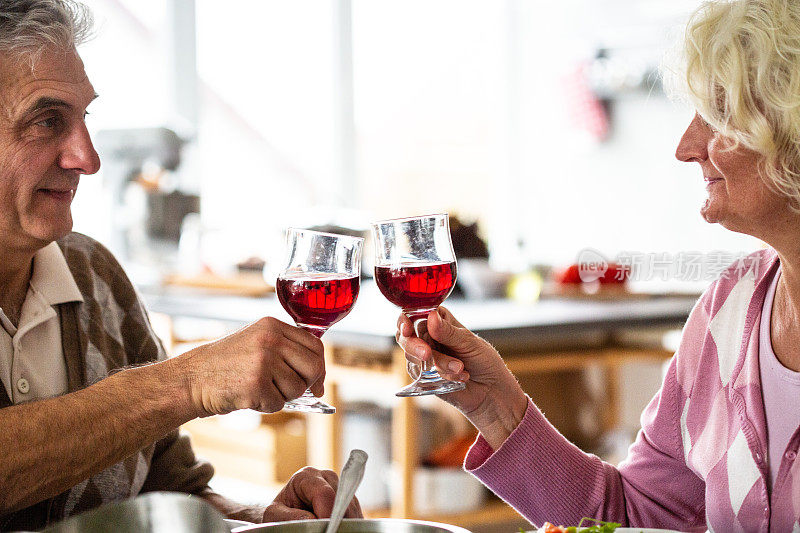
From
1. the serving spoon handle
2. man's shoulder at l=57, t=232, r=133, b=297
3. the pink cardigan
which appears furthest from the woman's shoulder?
man's shoulder at l=57, t=232, r=133, b=297

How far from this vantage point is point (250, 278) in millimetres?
3986

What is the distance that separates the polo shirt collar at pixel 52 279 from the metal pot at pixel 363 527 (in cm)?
61

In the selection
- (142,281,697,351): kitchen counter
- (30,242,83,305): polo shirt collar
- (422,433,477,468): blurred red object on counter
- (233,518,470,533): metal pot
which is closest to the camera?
(233,518,470,533): metal pot

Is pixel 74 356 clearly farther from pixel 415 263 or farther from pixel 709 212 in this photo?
pixel 709 212

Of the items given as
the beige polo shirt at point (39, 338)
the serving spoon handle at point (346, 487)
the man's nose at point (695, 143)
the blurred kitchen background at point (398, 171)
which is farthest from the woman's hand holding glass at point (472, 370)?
the blurred kitchen background at point (398, 171)

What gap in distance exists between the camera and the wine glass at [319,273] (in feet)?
4.25

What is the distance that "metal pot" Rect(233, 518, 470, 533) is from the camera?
3.46 ft

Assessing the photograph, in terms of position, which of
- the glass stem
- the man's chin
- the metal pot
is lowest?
the metal pot

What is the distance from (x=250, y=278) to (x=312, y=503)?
265 cm

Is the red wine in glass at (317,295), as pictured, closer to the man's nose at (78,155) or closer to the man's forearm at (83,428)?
the man's forearm at (83,428)

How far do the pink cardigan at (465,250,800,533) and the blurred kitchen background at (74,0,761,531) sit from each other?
48.1 inches

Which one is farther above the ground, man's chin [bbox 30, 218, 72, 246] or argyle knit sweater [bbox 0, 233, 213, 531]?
man's chin [bbox 30, 218, 72, 246]

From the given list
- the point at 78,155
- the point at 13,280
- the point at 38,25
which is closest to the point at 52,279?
the point at 13,280

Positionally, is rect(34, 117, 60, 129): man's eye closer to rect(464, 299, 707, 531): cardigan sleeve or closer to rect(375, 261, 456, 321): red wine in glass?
rect(375, 261, 456, 321): red wine in glass
